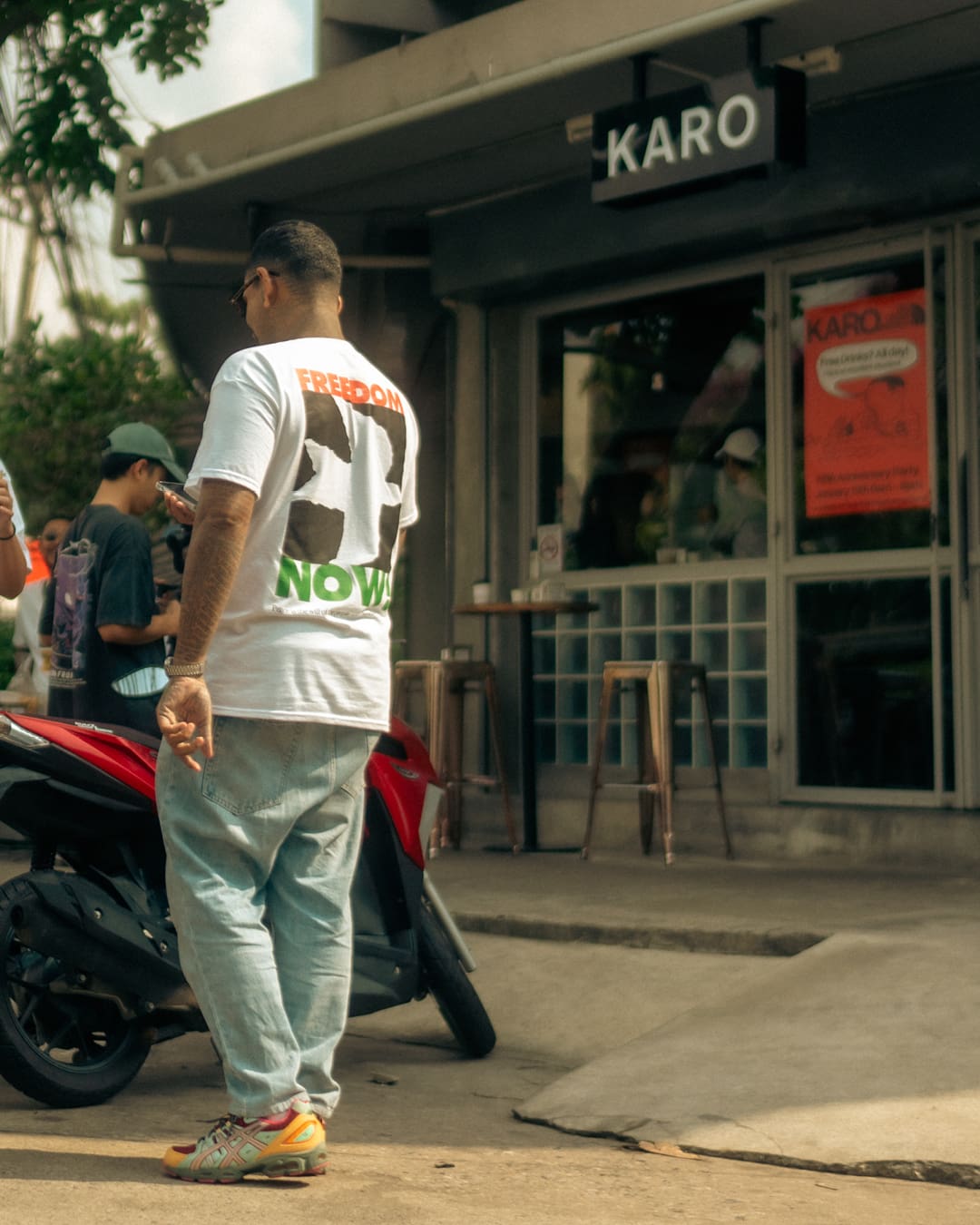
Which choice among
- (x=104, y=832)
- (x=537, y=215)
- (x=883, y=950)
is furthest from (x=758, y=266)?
(x=104, y=832)

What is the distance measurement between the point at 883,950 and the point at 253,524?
8.77 feet

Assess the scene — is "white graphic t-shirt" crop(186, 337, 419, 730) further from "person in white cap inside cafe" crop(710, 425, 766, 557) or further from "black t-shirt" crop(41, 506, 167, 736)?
"person in white cap inside cafe" crop(710, 425, 766, 557)

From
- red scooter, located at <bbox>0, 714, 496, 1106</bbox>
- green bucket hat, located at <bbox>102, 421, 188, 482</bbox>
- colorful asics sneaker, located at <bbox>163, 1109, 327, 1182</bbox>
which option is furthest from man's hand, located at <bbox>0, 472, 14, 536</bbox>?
colorful asics sneaker, located at <bbox>163, 1109, 327, 1182</bbox>

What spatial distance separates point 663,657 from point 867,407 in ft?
5.28

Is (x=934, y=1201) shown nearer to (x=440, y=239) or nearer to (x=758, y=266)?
(x=758, y=266)

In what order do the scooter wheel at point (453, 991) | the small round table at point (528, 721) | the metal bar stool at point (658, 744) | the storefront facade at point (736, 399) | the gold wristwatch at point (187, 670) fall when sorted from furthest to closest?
the small round table at point (528, 721) < the metal bar stool at point (658, 744) < the storefront facade at point (736, 399) < the scooter wheel at point (453, 991) < the gold wristwatch at point (187, 670)

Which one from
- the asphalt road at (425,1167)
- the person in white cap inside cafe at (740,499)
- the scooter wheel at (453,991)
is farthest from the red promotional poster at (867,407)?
the scooter wheel at (453,991)

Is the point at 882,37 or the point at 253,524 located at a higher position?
the point at 882,37

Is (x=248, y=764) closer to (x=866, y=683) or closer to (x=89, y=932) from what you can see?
(x=89, y=932)

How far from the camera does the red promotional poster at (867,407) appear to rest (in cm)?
779

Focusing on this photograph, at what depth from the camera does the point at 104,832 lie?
13.3 ft

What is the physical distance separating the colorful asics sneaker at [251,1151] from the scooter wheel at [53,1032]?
0.61 m

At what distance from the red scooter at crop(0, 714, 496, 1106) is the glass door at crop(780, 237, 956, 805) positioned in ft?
13.2

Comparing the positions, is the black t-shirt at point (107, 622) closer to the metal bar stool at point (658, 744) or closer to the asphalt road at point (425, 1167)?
the asphalt road at point (425, 1167)
